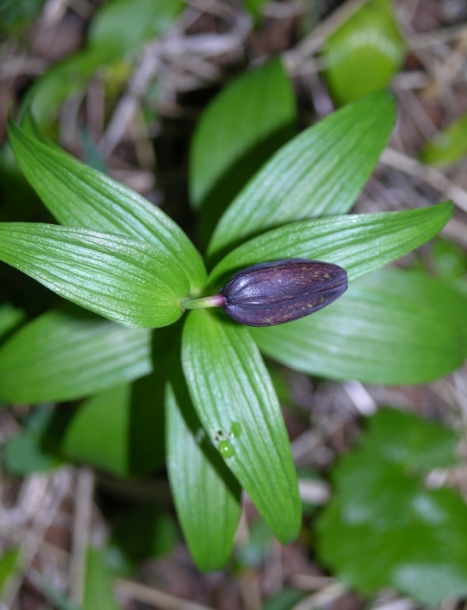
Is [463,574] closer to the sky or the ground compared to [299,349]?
closer to the ground

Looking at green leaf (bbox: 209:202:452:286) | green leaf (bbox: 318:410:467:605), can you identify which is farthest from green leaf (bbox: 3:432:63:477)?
green leaf (bbox: 209:202:452:286)

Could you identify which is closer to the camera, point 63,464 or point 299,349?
point 299,349

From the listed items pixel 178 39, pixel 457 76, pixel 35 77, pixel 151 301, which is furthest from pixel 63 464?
pixel 457 76

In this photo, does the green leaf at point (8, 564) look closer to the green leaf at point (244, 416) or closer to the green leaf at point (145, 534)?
the green leaf at point (145, 534)

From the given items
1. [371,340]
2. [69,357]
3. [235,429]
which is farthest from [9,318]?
[371,340]

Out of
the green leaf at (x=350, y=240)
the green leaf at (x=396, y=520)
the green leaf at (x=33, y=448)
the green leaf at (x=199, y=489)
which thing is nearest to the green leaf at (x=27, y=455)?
the green leaf at (x=33, y=448)

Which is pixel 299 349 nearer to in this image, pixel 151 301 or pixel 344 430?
pixel 151 301

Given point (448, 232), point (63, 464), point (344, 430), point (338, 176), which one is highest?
point (338, 176)
